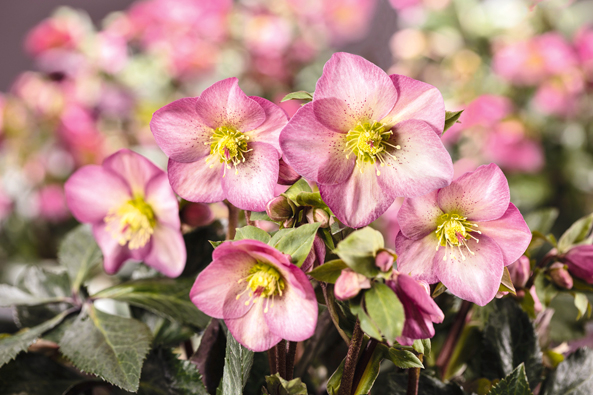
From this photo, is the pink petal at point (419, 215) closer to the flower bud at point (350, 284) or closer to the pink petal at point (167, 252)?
the flower bud at point (350, 284)

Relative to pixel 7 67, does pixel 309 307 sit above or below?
above

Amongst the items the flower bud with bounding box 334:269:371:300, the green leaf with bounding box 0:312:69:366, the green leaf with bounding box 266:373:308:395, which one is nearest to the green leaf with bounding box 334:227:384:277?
the flower bud with bounding box 334:269:371:300

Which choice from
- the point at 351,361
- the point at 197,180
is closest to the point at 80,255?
the point at 197,180

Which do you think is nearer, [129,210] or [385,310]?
[385,310]

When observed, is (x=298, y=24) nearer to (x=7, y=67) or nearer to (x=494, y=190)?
(x=494, y=190)

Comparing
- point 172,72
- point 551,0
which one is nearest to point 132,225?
point 172,72

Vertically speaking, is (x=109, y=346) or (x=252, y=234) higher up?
(x=252, y=234)

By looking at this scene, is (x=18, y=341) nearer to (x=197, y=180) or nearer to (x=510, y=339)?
(x=197, y=180)

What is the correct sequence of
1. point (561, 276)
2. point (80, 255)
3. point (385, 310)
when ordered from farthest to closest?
point (80, 255), point (561, 276), point (385, 310)
